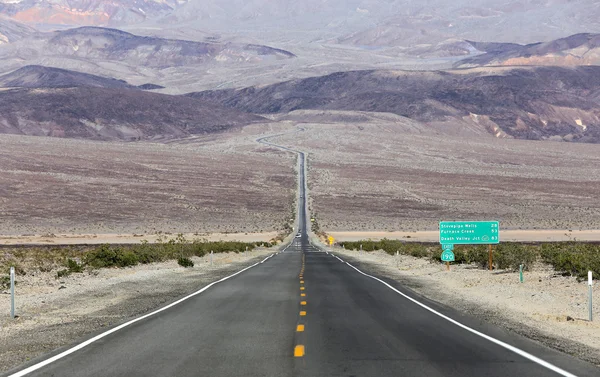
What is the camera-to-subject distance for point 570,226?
9562cm

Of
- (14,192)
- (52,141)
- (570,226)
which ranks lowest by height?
(570,226)

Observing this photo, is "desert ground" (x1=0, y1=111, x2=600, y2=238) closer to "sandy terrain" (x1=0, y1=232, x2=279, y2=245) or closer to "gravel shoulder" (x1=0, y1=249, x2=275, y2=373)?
"sandy terrain" (x1=0, y1=232, x2=279, y2=245)

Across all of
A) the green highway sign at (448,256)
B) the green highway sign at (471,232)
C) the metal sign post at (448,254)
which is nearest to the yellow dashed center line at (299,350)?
the green highway sign at (471,232)

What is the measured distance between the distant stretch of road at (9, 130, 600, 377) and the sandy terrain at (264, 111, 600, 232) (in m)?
77.9

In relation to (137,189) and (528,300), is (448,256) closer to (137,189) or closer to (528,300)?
(528,300)

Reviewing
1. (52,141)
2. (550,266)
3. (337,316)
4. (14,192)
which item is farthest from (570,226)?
(52,141)

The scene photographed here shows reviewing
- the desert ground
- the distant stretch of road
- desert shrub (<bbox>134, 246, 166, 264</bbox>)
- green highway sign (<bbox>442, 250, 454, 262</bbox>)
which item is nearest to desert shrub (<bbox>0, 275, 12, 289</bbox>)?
the distant stretch of road

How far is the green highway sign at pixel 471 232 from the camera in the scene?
3092 cm

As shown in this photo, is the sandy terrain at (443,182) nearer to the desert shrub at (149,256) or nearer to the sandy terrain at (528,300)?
the desert shrub at (149,256)

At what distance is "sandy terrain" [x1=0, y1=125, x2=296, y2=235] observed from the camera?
93250mm

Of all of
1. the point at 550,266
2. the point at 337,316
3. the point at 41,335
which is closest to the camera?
the point at 41,335

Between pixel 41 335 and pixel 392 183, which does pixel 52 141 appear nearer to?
pixel 392 183

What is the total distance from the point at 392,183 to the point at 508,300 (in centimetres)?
10741

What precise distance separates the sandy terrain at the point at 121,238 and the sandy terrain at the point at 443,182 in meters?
14.1
